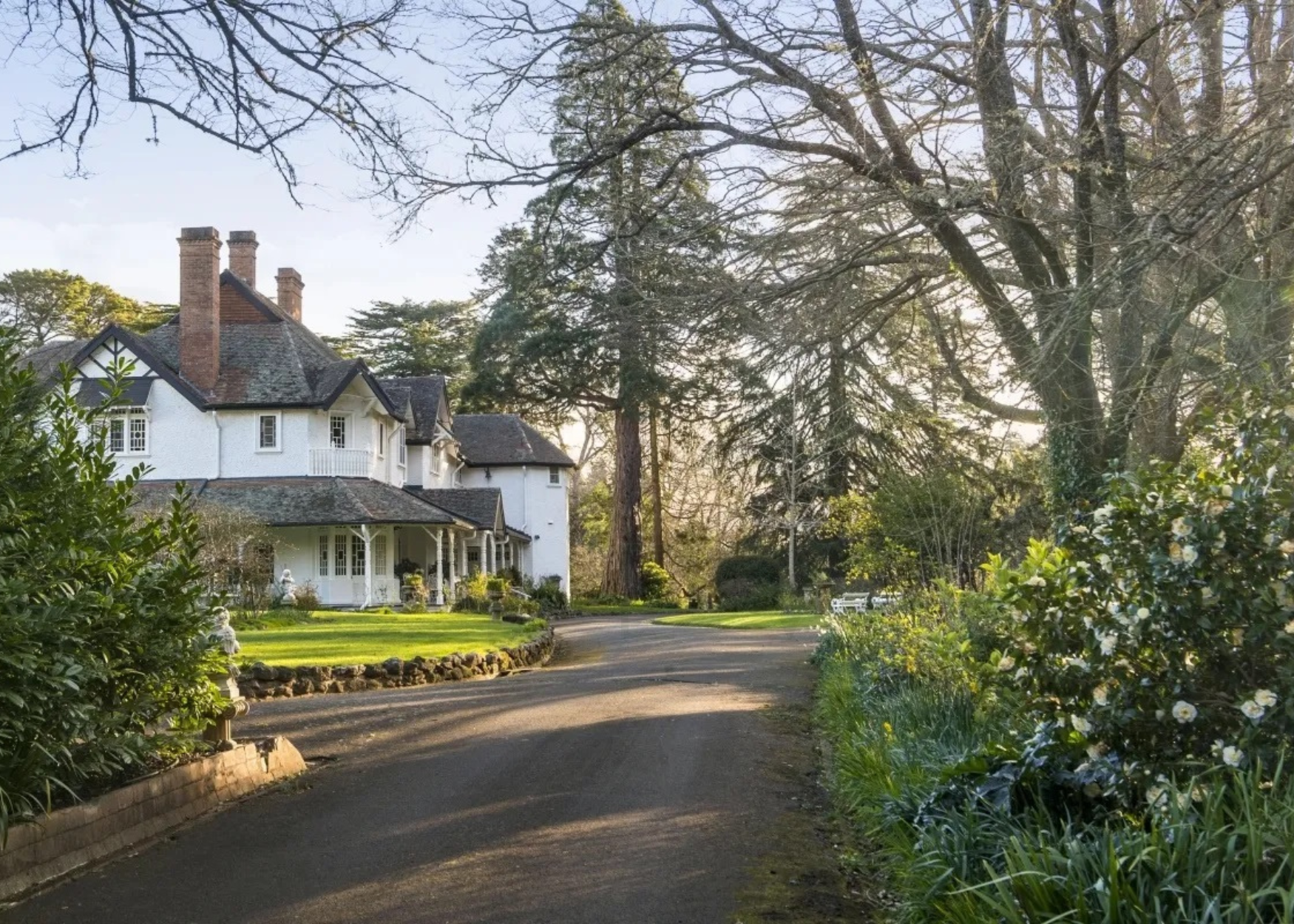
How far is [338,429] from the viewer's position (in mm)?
37281

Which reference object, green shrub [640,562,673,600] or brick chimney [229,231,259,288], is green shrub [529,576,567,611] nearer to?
green shrub [640,562,673,600]

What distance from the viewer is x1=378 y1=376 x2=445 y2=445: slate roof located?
42875 mm

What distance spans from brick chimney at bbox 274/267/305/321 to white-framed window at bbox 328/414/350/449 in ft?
28.0

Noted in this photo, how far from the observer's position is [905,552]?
17.2m

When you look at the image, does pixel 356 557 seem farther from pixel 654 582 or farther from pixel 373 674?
pixel 373 674

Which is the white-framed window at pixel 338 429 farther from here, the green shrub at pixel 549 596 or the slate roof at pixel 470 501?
the green shrub at pixel 549 596

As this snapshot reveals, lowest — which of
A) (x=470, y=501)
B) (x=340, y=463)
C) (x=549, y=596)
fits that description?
(x=549, y=596)

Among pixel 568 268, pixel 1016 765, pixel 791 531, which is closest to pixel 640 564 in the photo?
pixel 791 531

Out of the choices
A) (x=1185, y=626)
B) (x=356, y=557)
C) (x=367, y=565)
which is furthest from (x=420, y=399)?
(x=1185, y=626)

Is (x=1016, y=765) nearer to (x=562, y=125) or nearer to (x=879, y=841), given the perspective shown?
(x=879, y=841)

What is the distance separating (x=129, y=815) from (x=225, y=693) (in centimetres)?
234

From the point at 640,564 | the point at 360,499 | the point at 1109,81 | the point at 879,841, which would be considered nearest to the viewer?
the point at 879,841

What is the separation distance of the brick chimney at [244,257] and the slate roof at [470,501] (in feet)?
28.8

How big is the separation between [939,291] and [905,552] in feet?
12.0
